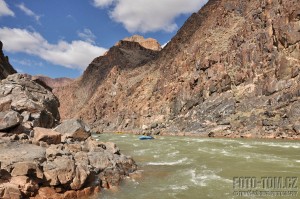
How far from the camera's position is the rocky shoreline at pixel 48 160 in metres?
15.7

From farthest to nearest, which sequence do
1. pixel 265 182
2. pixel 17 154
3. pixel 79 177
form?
1. pixel 265 182
2. pixel 79 177
3. pixel 17 154

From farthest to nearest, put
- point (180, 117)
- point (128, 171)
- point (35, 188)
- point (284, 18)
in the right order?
Result: point (180, 117), point (284, 18), point (128, 171), point (35, 188)

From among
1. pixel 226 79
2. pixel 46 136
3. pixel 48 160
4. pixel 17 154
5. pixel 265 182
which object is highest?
pixel 226 79

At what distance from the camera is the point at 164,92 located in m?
109

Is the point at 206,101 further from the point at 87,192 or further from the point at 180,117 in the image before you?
the point at 87,192

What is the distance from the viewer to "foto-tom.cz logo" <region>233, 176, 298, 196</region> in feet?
60.0

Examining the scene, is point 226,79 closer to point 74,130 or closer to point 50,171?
point 74,130

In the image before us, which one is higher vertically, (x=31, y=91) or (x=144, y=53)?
(x=144, y=53)

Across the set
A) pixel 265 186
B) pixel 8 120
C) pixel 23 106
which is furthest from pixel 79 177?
pixel 23 106

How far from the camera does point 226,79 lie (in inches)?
3236

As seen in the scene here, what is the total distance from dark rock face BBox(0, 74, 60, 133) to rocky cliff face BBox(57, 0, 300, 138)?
45104mm

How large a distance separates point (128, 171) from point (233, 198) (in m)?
8.65

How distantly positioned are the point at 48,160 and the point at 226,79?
6993 cm

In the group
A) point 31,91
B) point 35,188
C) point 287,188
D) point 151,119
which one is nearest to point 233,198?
point 287,188
